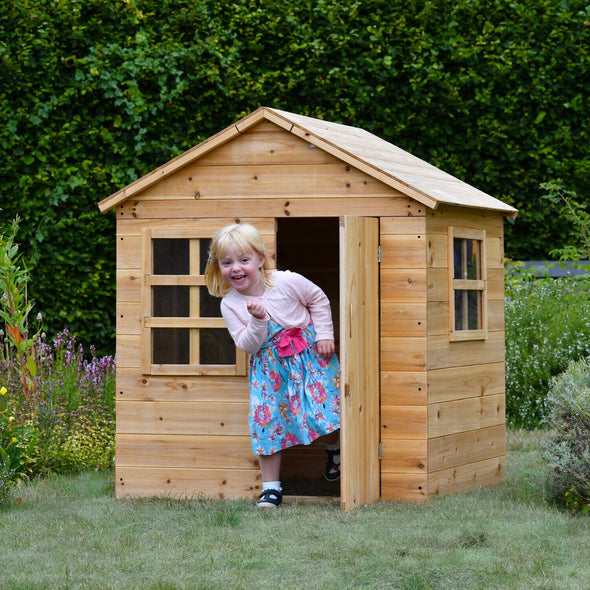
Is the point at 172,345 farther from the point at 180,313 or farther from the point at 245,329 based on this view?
the point at 245,329

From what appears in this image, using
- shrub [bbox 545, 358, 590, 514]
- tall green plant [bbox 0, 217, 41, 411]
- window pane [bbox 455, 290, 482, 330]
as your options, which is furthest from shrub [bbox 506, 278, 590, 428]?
tall green plant [bbox 0, 217, 41, 411]

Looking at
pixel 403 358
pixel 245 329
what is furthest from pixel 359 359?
pixel 245 329

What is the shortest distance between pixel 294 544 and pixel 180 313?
1820 mm

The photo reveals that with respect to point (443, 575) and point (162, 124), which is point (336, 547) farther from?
point (162, 124)

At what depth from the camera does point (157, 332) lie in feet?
21.9

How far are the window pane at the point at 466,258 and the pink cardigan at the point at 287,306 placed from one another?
37.5 inches

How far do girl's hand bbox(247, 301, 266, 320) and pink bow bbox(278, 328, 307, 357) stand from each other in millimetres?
415

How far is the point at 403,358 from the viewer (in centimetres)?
647

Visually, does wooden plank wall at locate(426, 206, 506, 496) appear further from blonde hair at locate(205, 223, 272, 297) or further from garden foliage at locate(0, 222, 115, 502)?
garden foliage at locate(0, 222, 115, 502)

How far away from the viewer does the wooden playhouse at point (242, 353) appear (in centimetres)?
645

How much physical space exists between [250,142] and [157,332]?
125cm

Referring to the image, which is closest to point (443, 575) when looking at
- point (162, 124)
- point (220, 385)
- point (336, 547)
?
point (336, 547)

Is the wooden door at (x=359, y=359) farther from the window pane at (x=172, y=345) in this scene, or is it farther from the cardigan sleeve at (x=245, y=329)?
the window pane at (x=172, y=345)

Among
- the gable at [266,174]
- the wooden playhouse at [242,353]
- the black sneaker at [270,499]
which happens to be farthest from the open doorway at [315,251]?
the black sneaker at [270,499]
